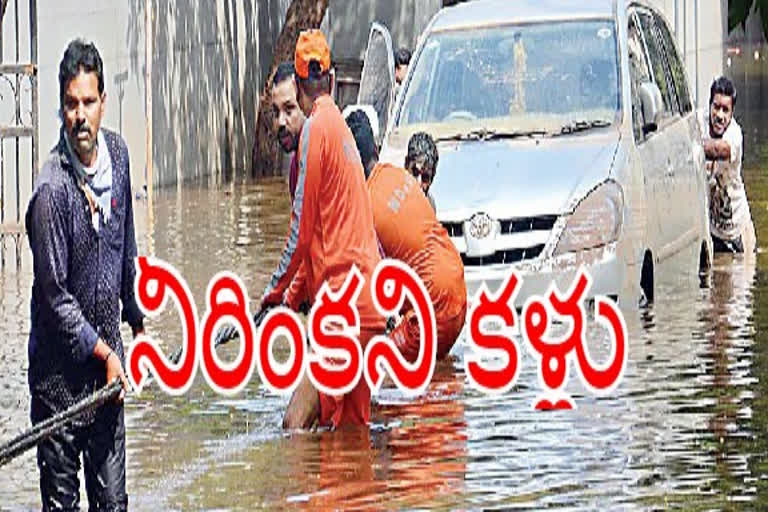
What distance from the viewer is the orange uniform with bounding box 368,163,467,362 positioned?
1204 cm

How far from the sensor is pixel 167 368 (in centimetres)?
1129

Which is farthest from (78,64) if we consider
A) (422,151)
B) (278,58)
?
(278,58)

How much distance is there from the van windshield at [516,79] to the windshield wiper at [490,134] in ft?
0.17

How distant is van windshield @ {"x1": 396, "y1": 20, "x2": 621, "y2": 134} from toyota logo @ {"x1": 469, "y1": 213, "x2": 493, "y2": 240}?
4.22ft

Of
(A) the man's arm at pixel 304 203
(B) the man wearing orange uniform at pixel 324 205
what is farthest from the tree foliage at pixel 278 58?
(A) the man's arm at pixel 304 203

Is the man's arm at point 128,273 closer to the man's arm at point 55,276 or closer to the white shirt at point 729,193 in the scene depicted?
the man's arm at point 55,276

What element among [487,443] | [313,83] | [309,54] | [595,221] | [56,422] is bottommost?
[487,443]

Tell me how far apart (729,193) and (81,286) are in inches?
427

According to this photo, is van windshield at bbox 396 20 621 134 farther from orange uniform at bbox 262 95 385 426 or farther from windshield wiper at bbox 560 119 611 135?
orange uniform at bbox 262 95 385 426

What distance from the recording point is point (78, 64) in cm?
819

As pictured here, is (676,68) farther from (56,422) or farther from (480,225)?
(56,422)

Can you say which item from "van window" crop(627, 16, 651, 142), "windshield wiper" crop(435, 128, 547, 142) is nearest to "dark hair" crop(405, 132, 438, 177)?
"windshield wiper" crop(435, 128, 547, 142)

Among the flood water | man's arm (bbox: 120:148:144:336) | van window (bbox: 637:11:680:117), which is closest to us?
man's arm (bbox: 120:148:144:336)

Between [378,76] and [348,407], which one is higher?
[378,76]
